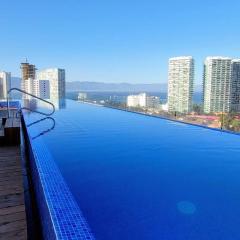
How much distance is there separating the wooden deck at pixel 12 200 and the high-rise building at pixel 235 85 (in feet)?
32.3

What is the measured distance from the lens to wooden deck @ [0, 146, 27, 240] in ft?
6.40

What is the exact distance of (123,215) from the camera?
2238 mm

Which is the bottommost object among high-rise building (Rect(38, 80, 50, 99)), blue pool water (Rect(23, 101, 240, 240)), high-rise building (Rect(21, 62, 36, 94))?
blue pool water (Rect(23, 101, 240, 240))

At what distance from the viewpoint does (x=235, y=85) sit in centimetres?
1509

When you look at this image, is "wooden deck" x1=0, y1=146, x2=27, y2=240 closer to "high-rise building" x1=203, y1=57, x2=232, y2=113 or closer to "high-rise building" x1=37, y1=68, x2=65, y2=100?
"high-rise building" x1=37, y1=68, x2=65, y2=100


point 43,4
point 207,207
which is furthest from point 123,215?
point 43,4

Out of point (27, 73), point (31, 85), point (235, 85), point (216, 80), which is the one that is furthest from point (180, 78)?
point (27, 73)

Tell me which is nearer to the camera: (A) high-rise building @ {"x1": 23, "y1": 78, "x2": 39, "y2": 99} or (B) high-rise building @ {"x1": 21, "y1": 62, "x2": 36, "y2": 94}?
(A) high-rise building @ {"x1": 23, "y1": 78, "x2": 39, "y2": 99}

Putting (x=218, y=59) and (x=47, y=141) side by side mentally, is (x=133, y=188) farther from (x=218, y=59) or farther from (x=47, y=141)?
(x=218, y=59)

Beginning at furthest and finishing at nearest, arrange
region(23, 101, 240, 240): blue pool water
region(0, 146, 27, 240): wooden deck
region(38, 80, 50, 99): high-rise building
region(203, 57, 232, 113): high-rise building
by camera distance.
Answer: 1. region(38, 80, 50, 99): high-rise building
2. region(203, 57, 232, 113): high-rise building
3. region(23, 101, 240, 240): blue pool water
4. region(0, 146, 27, 240): wooden deck

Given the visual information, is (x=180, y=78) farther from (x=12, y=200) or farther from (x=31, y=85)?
(x=12, y=200)

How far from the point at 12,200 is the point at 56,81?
50.0 feet

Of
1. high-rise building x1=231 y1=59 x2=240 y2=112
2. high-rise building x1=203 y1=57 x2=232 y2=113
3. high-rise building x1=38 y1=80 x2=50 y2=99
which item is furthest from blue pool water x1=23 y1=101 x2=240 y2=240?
high-rise building x1=38 y1=80 x2=50 y2=99

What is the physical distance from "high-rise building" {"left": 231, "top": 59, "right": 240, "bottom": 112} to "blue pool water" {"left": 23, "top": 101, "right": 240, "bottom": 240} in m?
7.63
